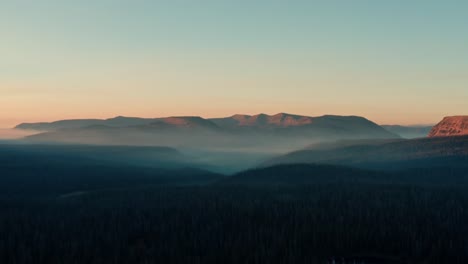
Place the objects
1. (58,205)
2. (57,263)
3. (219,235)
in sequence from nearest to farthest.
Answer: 1. (57,263)
2. (219,235)
3. (58,205)

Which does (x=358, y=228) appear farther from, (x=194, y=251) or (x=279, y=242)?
(x=194, y=251)

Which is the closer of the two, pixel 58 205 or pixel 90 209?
pixel 90 209

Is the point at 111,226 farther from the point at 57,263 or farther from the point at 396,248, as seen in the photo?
the point at 396,248

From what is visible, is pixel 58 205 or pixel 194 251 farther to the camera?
pixel 58 205

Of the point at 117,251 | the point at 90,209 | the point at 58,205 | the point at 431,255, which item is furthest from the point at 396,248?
the point at 58,205

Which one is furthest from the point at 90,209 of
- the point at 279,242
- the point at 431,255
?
the point at 431,255

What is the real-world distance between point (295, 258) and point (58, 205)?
88794 millimetres

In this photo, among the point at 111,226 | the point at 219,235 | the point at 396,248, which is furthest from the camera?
the point at 111,226

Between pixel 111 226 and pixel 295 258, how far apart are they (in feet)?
A: 126

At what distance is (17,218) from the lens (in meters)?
102

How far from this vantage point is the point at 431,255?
6175 cm

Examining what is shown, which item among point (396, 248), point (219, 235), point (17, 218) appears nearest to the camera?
point (396, 248)

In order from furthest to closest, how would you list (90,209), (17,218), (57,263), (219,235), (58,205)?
(58,205) → (90,209) → (17,218) → (219,235) → (57,263)

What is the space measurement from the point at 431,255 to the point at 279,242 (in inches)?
777
